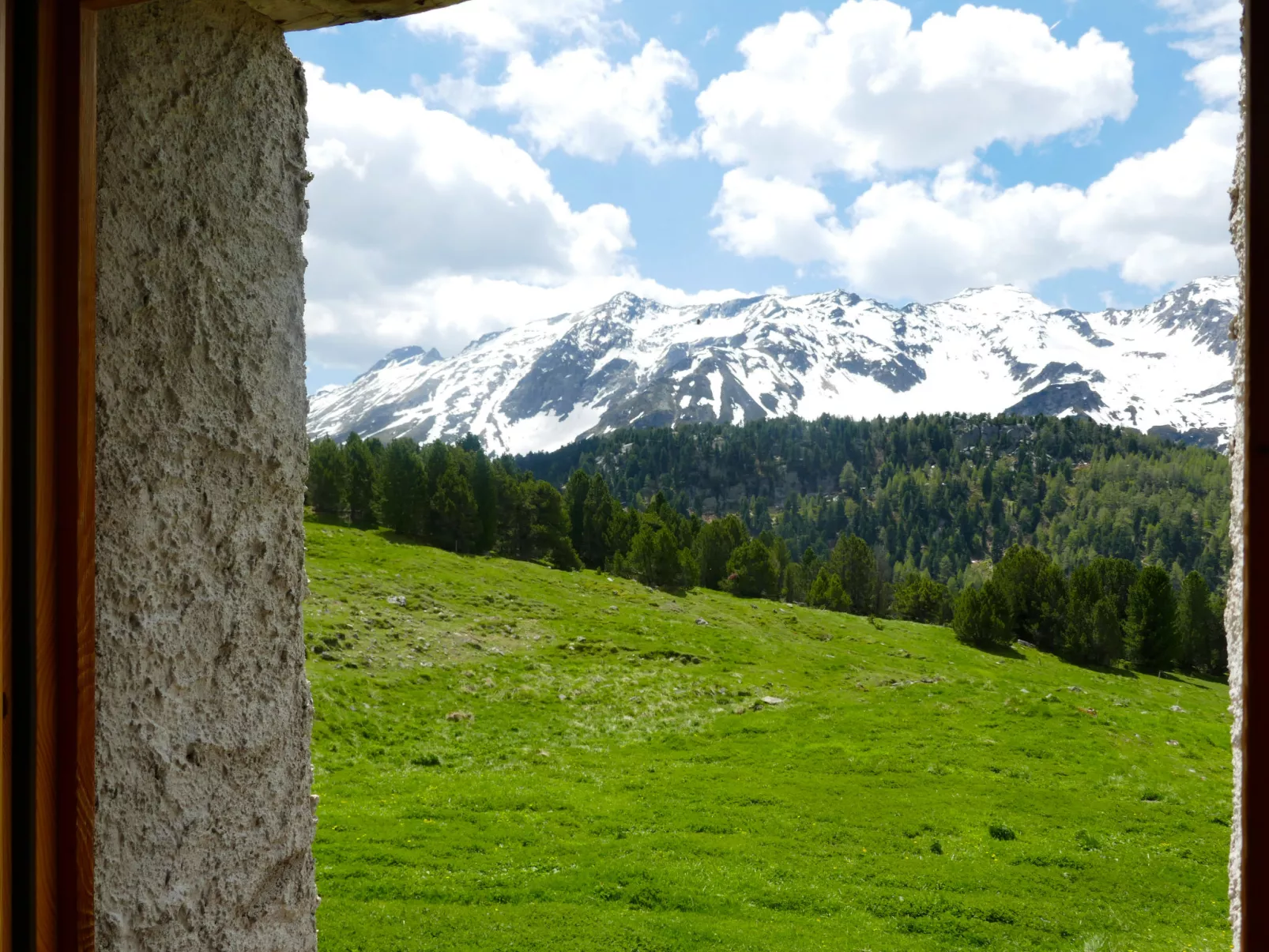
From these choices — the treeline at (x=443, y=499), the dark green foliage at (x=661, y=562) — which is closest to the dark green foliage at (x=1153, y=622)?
the dark green foliage at (x=661, y=562)

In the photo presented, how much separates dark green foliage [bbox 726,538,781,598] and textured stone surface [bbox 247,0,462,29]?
252 feet

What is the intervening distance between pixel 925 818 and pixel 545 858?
342 inches

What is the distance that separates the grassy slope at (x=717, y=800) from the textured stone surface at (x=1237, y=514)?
966 cm

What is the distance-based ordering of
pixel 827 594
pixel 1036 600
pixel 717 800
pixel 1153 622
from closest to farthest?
pixel 717 800, pixel 1153 622, pixel 1036 600, pixel 827 594

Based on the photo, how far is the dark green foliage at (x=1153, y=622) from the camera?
63.8m

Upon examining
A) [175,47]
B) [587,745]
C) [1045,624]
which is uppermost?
[175,47]

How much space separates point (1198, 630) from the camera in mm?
69688

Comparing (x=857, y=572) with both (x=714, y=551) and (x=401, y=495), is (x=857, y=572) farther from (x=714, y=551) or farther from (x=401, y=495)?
(x=401, y=495)

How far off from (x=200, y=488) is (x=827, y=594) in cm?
8160

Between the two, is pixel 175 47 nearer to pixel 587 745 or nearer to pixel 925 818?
pixel 925 818

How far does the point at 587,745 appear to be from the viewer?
81.4ft

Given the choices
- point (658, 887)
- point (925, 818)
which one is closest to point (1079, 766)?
point (925, 818)

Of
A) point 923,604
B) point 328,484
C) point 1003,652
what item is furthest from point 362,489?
point 923,604

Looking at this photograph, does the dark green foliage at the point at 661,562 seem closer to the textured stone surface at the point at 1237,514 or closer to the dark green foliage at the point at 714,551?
the dark green foliage at the point at 714,551
